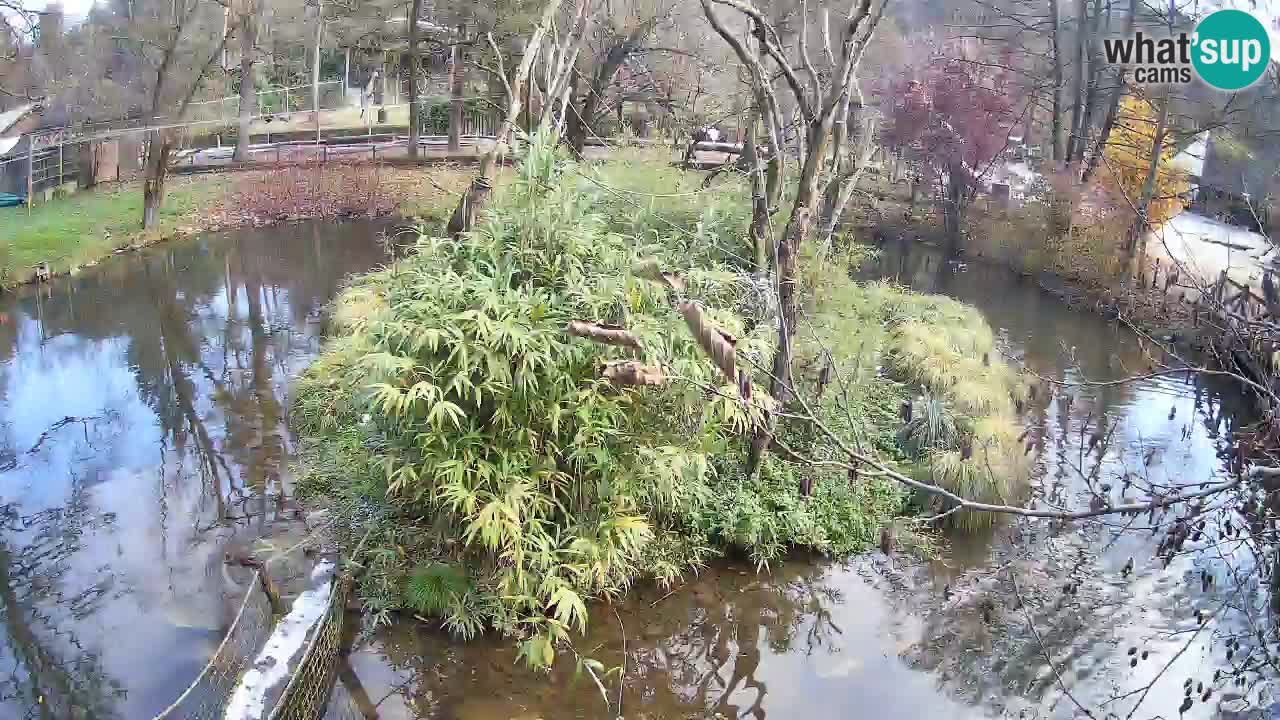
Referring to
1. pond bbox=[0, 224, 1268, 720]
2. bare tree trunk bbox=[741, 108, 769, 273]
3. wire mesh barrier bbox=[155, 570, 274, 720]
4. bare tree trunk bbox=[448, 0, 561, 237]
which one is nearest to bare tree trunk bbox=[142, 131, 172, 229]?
pond bbox=[0, 224, 1268, 720]

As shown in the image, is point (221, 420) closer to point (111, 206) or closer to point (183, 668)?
point (183, 668)

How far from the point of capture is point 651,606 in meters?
5.89

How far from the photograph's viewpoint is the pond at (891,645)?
16.8 feet

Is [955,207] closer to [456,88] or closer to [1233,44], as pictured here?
[1233,44]

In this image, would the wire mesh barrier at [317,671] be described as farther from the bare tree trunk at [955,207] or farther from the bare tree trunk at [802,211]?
the bare tree trunk at [955,207]

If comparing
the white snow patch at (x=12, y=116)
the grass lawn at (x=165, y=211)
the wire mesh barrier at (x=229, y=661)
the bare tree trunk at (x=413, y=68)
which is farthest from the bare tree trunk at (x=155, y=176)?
the wire mesh barrier at (x=229, y=661)

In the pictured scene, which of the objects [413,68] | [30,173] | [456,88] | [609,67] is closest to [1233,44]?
[609,67]

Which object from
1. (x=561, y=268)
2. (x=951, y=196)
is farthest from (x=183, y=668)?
(x=951, y=196)

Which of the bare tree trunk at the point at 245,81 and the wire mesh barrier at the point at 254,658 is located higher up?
the bare tree trunk at the point at 245,81

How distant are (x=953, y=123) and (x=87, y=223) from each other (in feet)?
43.8

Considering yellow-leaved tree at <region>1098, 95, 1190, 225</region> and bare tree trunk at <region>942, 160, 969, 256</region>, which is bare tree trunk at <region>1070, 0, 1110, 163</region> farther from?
bare tree trunk at <region>942, 160, 969, 256</region>

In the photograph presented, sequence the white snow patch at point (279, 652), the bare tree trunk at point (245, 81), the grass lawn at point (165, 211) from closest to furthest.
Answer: the white snow patch at point (279, 652) → the grass lawn at point (165, 211) → the bare tree trunk at point (245, 81)

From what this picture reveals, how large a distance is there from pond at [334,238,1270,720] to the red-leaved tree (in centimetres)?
989

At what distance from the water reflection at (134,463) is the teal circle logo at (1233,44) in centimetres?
684
